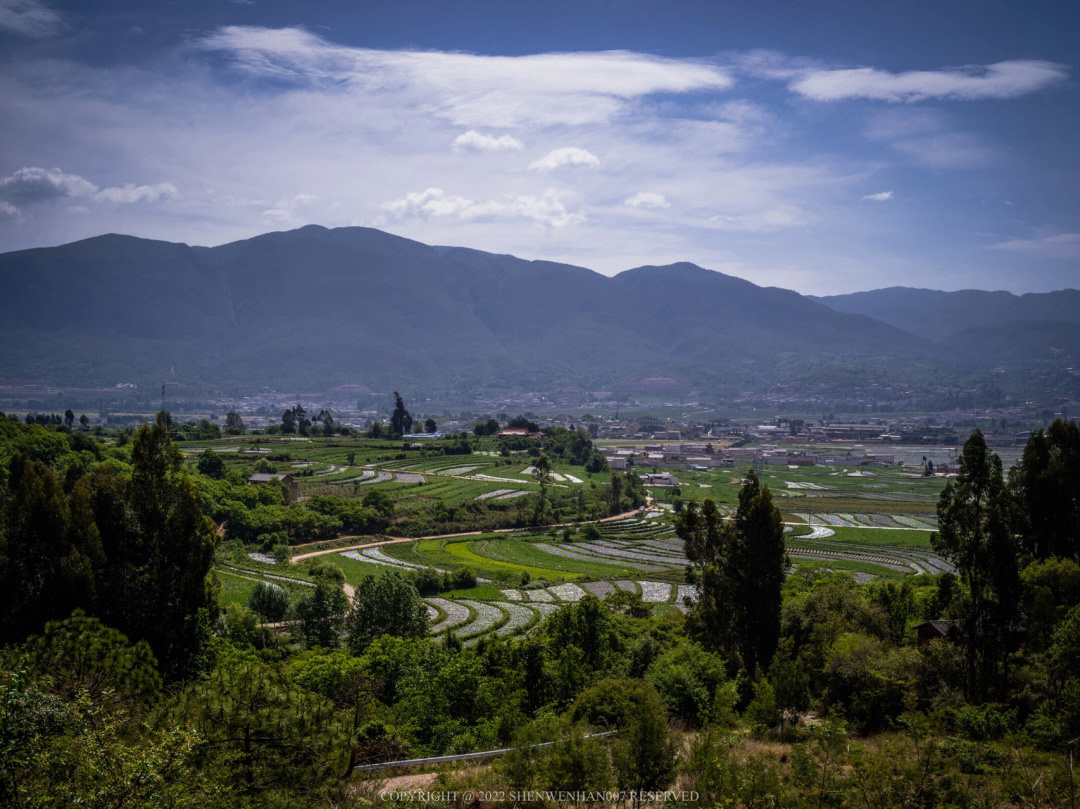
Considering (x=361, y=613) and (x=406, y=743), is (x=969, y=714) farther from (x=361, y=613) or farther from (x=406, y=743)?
(x=361, y=613)

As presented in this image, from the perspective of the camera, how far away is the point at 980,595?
2102cm

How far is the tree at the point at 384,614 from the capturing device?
2995 centimetres

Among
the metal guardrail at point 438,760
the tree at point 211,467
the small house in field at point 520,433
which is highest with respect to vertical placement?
the small house in field at point 520,433

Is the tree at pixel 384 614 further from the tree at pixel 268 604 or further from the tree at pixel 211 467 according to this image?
the tree at pixel 211 467

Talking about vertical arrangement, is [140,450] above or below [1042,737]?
above

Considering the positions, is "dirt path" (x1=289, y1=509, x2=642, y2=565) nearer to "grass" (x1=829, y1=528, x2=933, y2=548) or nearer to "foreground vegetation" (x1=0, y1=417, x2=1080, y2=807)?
"grass" (x1=829, y1=528, x2=933, y2=548)

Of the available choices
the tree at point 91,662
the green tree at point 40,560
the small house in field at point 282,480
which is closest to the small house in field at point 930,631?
the tree at point 91,662

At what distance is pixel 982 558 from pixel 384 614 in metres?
20.7

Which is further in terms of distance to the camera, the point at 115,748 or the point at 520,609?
the point at 520,609

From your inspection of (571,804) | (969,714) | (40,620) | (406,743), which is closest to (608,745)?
(571,804)

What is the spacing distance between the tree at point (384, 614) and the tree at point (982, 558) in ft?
63.2

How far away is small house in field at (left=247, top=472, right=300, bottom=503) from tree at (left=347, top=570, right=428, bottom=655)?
145ft

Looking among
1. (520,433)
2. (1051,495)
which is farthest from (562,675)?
(520,433)

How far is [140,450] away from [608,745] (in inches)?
682
